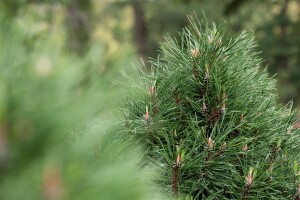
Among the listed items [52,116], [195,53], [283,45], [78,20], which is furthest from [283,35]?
[52,116]

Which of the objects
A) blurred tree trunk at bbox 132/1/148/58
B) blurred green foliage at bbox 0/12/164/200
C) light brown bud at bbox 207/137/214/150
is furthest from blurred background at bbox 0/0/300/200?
blurred tree trunk at bbox 132/1/148/58

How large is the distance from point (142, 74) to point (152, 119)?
232mm

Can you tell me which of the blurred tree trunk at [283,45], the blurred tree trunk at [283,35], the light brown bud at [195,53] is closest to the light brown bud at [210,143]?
the light brown bud at [195,53]

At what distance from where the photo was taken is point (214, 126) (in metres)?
1.20

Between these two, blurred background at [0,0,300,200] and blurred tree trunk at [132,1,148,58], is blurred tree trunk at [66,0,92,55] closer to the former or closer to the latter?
blurred tree trunk at [132,1,148,58]

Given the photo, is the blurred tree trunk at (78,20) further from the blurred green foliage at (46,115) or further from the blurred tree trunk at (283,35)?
the blurred green foliage at (46,115)

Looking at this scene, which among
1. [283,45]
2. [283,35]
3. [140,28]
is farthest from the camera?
[140,28]

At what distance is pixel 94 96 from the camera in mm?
455

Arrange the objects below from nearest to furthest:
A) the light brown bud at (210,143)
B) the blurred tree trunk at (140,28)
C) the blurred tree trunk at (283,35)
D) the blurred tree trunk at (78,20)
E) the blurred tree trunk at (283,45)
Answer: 1. the light brown bud at (210,143)
2. the blurred tree trunk at (78,20)
3. the blurred tree trunk at (283,45)
4. the blurred tree trunk at (283,35)
5. the blurred tree trunk at (140,28)

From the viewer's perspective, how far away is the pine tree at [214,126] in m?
1.15

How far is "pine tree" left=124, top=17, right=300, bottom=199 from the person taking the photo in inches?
45.3

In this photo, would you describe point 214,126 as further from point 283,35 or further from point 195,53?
point 283,35

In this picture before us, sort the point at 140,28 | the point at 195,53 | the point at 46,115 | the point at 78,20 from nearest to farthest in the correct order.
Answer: the point at 46,115, the point at 195,53, the point at 78,20, the point at 140,28

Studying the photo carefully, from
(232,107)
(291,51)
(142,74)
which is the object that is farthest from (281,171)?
(291,51)
